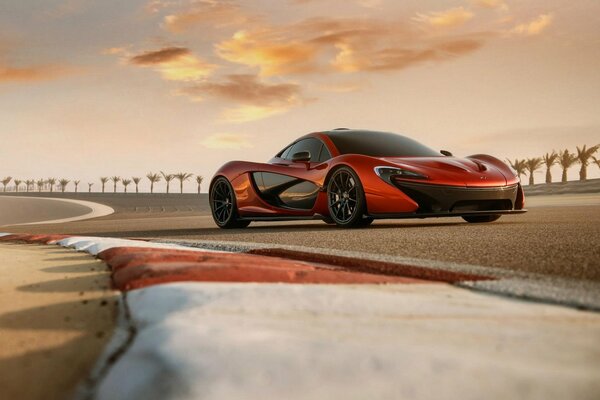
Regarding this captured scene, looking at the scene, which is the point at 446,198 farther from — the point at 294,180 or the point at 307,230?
the point at 294,180

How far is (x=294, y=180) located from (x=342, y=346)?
22.7ft

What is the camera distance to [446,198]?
7086mm

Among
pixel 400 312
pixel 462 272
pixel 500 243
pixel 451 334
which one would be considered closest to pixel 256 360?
pixel 451 334

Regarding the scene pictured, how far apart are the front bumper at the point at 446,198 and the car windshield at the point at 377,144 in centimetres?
103

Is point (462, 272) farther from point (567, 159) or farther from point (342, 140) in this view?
point (567, 159)

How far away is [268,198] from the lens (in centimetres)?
890

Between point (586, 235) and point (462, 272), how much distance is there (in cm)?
267

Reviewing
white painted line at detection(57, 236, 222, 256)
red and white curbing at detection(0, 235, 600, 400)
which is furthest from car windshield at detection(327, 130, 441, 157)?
red and white curbing at detection(0, 235, 600, 400)

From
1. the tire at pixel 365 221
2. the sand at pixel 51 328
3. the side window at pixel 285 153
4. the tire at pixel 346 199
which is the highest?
the side window at pixel 285 153

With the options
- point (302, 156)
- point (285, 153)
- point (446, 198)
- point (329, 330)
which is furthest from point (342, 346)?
point (285, 153)

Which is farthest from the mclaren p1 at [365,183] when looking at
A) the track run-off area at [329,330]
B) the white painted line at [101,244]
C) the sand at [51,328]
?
the sand at [51,328]

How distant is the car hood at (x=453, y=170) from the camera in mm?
7172

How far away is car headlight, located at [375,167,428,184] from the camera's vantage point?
7148mm

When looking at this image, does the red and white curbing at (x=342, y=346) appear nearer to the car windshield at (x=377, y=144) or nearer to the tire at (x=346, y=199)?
the tire at (x=346, y=199)
